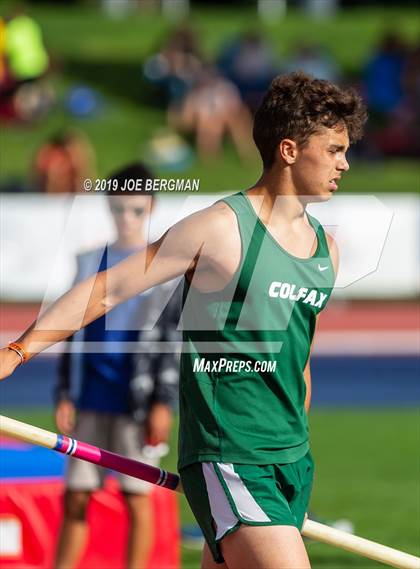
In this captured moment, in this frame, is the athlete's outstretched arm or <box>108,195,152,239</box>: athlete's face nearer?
the athlete's outstretched arm

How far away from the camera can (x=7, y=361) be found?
3.88 meters

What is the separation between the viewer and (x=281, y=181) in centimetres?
416

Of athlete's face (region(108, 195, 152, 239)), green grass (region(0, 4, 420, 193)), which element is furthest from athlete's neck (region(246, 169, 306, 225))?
green grass (region(0, 4, 420, 193))

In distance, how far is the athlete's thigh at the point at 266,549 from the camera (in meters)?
3.89

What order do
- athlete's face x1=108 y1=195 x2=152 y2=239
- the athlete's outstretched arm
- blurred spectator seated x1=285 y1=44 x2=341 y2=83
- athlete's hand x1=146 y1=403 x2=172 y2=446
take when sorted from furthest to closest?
blurred spectator seated x1=285 y1=44 x2=341 y2=83
athlete's hand x1=146 y1=403 x2=172 y2=446
athlete's face x1=108 y1=195 x2=152 y2=239
the athlete's outstretched arm

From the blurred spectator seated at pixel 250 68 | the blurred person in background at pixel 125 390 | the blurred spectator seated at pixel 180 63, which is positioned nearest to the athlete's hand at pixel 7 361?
the blurred person in background at pixel 125 390

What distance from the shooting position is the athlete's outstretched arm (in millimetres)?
3971

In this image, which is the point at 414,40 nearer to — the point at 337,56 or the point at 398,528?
the point at 337,56

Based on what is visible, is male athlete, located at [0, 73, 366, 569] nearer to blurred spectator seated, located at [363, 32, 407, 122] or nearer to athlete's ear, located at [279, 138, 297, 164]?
athlete's ear, located at [279, 138, 297, 164]

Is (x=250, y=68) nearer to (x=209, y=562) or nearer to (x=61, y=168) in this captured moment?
(x=61, y=168)

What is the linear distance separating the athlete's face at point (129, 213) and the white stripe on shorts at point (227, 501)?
1.92 meters

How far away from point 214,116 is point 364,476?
13.1 meters

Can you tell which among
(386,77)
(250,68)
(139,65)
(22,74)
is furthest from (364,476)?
(139,65)

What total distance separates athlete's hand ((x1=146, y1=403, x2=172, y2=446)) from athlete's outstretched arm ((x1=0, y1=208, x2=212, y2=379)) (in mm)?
1952
